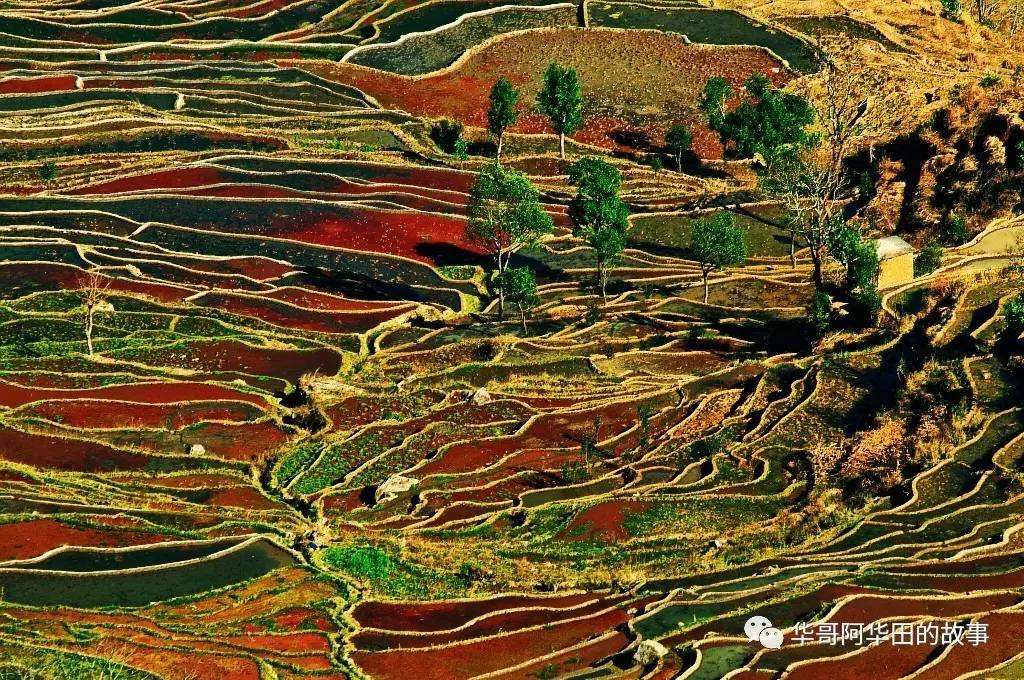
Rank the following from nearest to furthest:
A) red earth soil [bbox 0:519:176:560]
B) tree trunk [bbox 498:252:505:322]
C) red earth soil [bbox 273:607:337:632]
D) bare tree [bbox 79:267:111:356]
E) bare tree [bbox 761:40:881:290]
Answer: red earth soil [bbox 273:607:337:632] → red earth soil [bbox 0:519:176:560] → bare tree [bbox 79:267:111:356] → tree trunk [bbox 498:252:505:322] → bare tree [bbox 761:40:881:290]

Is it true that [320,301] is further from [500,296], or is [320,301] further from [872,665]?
[872,665]

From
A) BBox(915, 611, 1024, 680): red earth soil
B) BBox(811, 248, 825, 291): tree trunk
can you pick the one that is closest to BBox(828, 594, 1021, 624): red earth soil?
BBox(915, 611, 1024, 680): red earth soil

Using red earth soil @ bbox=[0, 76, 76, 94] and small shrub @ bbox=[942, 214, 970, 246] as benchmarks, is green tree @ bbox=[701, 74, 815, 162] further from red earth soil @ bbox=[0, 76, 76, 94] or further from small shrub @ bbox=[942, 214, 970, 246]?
red earth soil @ bbox=[0, 76, 76, 94]

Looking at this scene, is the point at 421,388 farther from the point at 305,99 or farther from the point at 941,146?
the point at 305,99

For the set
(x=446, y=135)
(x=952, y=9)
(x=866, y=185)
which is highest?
(x=952, y=9)

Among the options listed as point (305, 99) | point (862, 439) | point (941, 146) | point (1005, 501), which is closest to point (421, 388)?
point (862, 439)

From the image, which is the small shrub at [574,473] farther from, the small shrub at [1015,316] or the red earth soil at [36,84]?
the red earth soil at [36,84]

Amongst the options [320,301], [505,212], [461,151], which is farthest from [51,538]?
[461,151]
